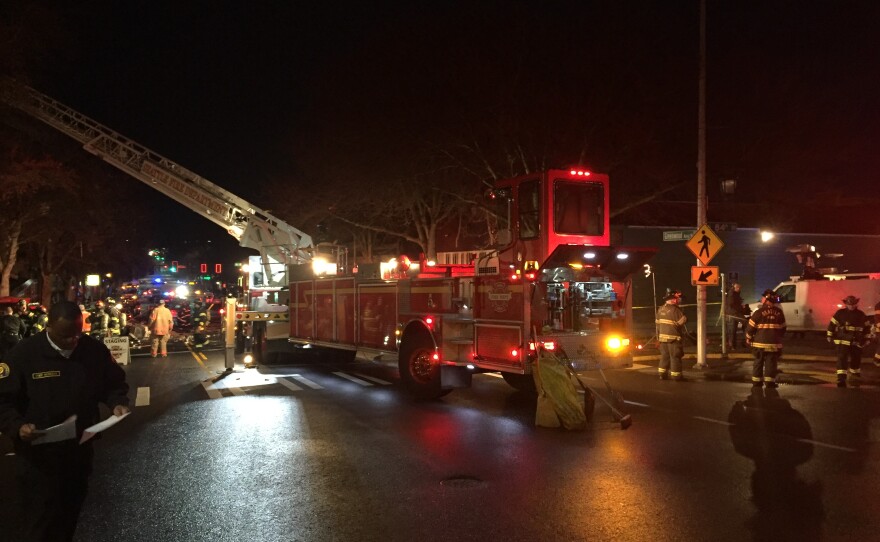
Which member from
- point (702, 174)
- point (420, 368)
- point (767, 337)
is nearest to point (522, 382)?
point (420, 368)

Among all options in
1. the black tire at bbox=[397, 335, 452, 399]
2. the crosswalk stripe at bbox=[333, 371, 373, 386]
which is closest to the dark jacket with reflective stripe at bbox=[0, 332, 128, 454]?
the black tire at bbox=[397, 335, 452, 399]

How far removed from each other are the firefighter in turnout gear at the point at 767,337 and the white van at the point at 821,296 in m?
8.69

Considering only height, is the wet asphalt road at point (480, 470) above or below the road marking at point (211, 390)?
above

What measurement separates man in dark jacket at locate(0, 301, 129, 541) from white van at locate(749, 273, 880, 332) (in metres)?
19.6

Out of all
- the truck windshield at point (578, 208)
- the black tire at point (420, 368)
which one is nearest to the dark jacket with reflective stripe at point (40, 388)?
the black tire at point (420, 368)

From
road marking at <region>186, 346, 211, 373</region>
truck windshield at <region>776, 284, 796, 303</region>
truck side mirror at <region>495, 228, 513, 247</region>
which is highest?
truck side mirror at <region>495, 228, 513, 247</region>

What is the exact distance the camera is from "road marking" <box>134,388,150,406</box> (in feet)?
36.0

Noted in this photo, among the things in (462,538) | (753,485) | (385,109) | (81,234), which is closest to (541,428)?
(753,485)

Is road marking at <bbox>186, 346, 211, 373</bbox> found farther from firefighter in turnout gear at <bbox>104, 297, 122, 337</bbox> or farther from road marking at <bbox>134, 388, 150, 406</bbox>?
road marking at <bbox>134, 388, 150, 406</bbox>

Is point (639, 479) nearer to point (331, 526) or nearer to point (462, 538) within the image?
point (462, 538)

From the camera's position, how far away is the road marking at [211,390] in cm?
1156

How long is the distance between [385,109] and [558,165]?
527cm

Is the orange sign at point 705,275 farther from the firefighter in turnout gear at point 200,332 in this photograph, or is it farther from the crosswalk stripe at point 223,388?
the firefighter in turnout gear at point 200,332

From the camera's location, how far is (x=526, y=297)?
30.4 ft
